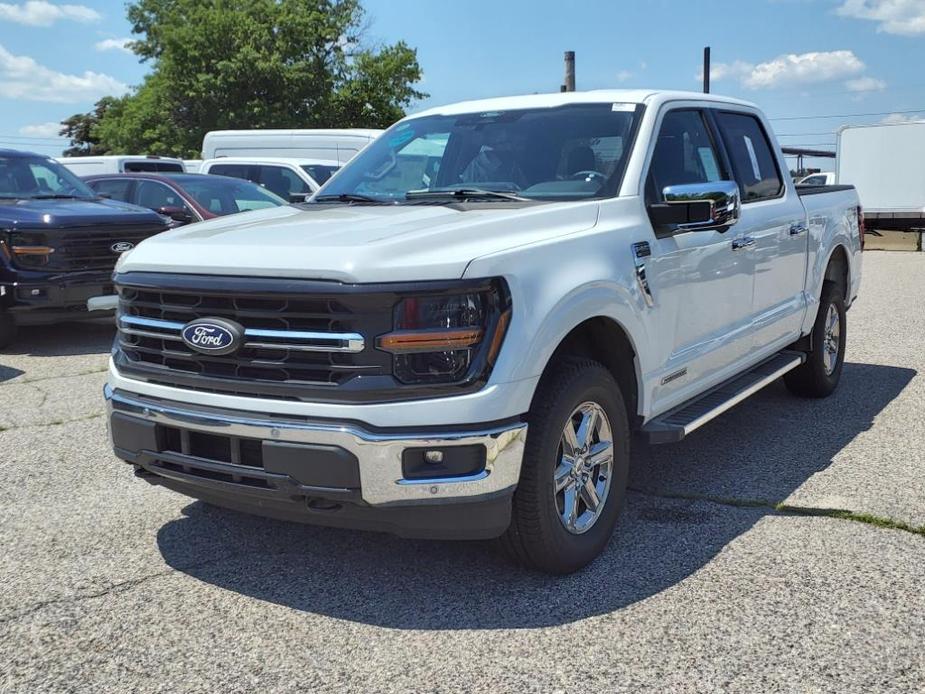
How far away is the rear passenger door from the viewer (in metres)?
5.20

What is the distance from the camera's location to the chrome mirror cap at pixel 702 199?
4.04 meters

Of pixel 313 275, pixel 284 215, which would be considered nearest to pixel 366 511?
pixel 313 275

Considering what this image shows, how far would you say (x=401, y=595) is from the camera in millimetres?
3568

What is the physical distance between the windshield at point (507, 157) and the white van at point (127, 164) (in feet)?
45.6

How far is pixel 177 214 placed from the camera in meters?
10.7

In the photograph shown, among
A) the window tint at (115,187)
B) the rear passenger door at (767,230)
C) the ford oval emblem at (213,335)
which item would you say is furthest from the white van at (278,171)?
the ford oval emblem at (213,335)

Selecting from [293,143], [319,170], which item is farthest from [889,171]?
[319,170]

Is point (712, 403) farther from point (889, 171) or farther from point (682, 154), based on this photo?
point (889, 171)

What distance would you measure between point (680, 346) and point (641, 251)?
59 cm

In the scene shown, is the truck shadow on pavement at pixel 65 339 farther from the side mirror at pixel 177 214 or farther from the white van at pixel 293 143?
the white van at pixel 293 143

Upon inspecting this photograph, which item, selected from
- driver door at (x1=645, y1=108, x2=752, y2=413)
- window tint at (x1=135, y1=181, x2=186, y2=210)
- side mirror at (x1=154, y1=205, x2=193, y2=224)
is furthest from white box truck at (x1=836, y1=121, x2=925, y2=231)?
driver door at (x1=645, y1=108, x2=752, y2=413)

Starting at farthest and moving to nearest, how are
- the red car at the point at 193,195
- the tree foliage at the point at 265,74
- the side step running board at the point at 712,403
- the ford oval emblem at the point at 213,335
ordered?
the tree foliage at the point at 265,74 → the red car at the point at 193,195 → the side step running board at the point at 712,403 → the ford oval emblem at the point at 213,335

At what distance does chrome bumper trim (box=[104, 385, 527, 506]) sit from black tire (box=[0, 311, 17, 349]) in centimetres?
673

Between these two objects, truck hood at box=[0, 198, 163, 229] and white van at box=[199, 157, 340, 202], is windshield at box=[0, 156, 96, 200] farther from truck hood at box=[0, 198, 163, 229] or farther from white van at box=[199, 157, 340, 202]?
white van at box=[199, 157, 340, 202]
